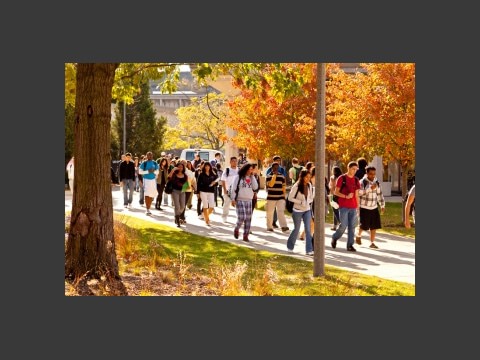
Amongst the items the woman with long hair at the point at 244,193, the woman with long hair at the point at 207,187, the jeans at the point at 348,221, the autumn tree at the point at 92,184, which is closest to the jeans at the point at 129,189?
the woman with long hair at the point at 207,187

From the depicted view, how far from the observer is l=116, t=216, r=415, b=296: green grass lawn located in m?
11.7

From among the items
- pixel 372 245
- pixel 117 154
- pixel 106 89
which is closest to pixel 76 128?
pixel 106 89

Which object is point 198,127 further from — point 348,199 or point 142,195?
point 348,199

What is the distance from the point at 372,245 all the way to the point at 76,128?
25.3 feet

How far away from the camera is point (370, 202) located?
55.1 ft

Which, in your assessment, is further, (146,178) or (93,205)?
(146,178)

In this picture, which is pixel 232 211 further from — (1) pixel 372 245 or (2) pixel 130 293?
(2) pixel 130 293

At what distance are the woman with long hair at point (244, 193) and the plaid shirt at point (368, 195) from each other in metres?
2.20

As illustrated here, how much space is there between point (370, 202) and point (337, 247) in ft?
3.59

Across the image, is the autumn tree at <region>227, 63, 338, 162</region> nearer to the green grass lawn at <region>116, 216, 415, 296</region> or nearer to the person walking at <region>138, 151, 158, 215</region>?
the person walking at <region>138, 151, 158, 215</region>

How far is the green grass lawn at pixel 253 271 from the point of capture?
11734mm

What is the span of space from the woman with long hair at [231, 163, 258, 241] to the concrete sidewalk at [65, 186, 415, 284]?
0.44 metres

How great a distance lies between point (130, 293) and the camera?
11469mm
